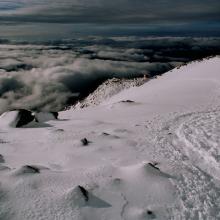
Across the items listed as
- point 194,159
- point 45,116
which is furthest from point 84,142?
point 45,116

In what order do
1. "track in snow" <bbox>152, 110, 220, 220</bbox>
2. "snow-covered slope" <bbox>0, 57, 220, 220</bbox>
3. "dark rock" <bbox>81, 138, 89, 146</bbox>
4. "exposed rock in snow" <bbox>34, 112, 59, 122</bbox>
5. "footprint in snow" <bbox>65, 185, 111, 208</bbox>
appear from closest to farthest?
"snow-covered slope" <bbox>0, 57, 220, 220</bbox>, "footprint in snow" <bbox>65, 185, 111, 208</bbox>, "track in snow" <bbox>152, 110, 220, 220</bbox>, "dark rock" <bbox>81, 138, 89, 146</bbox>, "exposed rock in snow" <bbox>34, 112, 59, 122</bbox>

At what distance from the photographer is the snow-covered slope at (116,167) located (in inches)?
421

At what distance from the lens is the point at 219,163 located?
14.1 meters

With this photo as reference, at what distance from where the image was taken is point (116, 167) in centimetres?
1349

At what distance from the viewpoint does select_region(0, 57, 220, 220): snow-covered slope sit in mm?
10703

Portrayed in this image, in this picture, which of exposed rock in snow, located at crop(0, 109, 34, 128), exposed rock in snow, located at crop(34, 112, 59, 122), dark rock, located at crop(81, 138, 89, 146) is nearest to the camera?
dark rock, located at crop(81, 138, 89, 146)

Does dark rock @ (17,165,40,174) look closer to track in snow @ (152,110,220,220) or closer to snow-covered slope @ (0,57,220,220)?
snow-covered slope @ (0,57,220,220)

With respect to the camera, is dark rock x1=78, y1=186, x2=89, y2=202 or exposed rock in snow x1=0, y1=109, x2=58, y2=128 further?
exposed rock in snow x1=0, y1=109, x2=58, y2=128

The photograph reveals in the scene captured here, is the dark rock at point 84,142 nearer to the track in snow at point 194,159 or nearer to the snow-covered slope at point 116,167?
the snow-covered slope at point 116,167

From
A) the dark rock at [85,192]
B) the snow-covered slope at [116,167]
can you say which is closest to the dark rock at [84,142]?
the snow-covered slope at [116,167]

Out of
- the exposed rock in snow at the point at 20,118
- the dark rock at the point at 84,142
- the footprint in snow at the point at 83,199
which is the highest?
the footprint in snow at the point at 83,199

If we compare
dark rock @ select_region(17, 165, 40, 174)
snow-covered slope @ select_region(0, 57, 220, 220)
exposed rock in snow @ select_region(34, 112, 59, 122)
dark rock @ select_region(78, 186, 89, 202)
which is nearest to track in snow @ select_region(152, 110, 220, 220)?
snow-covered slope @ select_region(0, 57, 220, 220)

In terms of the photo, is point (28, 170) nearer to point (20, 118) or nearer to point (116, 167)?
point (116, 167)

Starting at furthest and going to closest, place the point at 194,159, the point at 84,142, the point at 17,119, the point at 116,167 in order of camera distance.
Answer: the point at 17,119 → the point at 84,142 → the point at 194,159 → the point at 116,167
